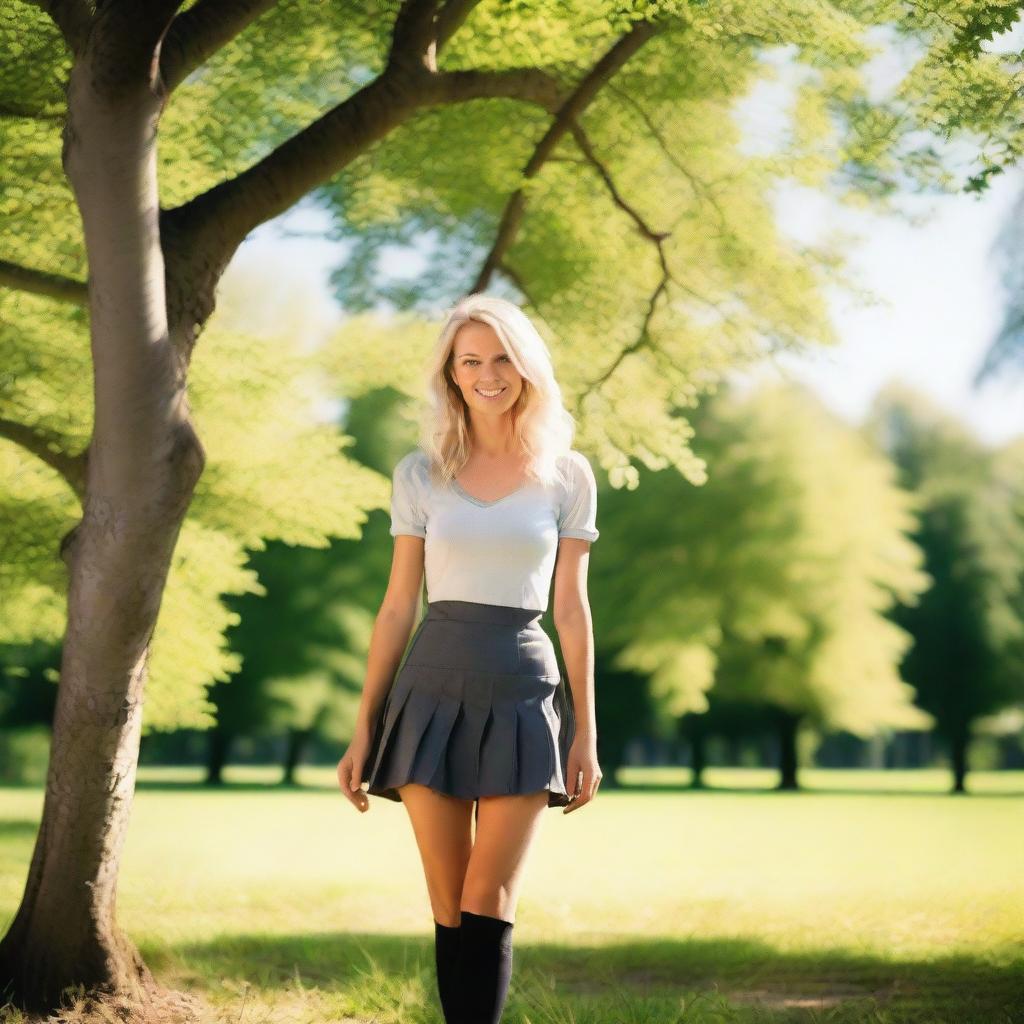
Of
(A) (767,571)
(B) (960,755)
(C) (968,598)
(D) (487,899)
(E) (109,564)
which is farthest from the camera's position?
(C) (968,598)

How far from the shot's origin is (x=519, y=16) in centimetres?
727

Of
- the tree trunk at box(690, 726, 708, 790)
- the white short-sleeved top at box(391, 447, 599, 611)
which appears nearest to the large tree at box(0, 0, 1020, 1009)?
the white short-sleeved top at box(391, 447, 599, 611)

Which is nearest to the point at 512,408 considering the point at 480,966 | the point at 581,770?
the point at 581,770

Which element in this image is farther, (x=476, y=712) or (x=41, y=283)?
(x=41, y=283)

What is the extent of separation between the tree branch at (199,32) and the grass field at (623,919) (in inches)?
167

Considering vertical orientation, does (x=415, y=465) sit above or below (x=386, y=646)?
above

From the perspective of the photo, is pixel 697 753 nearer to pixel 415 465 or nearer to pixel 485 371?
pixel 415 465

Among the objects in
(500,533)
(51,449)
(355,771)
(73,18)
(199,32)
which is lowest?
(355,771)

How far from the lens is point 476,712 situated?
13.5 ft

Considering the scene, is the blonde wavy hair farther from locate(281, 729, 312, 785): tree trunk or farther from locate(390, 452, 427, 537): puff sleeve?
locate(281, 729, 312, 785): tree trunk

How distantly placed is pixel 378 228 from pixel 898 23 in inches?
158

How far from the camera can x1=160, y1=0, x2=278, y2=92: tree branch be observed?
19.6 feet

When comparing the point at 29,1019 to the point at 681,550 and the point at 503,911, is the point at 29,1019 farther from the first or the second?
the point at 681,550

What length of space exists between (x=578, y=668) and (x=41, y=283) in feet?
13.4
